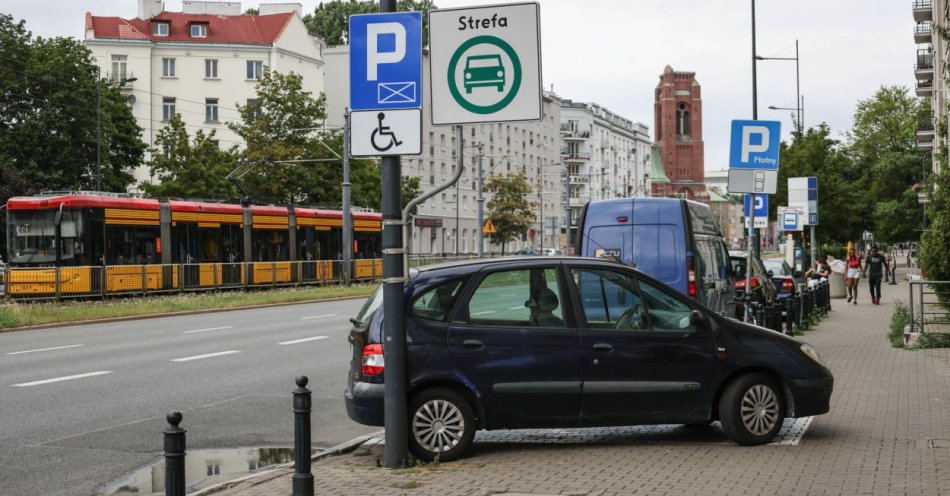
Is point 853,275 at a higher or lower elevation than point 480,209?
lower

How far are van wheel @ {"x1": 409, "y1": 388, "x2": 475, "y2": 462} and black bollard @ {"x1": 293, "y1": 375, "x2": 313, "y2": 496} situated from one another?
133cm

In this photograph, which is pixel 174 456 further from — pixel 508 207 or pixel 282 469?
pixel 508 207

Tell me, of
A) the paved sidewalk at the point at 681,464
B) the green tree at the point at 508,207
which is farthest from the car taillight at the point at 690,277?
the green tree at the point at 508,207

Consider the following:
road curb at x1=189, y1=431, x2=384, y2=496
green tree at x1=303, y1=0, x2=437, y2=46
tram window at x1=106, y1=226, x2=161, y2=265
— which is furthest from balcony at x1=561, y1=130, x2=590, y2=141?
road curb at x1=189, y1=431, x2=384, y2=496

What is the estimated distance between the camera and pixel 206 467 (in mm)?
8742

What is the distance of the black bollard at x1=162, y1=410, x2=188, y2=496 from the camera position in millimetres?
5449

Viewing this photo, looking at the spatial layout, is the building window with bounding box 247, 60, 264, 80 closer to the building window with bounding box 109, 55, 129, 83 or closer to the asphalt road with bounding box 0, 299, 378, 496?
the building window with bounding box 109, 55, 129, 83

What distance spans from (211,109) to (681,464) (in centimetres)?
7539

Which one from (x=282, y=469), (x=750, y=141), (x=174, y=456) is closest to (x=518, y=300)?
(x=282, y=469)

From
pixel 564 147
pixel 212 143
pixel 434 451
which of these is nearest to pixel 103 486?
pixel 434 451

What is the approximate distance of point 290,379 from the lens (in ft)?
46.6

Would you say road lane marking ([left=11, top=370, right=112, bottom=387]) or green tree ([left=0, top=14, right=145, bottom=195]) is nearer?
road lane marking ([left=11, top=370, right=112, bottom=387])

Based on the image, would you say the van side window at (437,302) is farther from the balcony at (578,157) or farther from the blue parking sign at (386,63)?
the balcony at (578,157)

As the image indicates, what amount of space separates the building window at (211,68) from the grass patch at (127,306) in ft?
139
